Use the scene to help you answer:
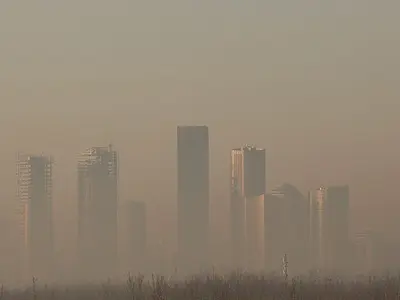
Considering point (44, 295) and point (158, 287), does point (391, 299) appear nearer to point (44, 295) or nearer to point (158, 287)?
point (158, 287)

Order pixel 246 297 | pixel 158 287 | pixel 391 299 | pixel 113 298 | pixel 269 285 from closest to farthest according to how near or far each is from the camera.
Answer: pixel 158 287, pixel 391 299, pixel 246 297, pixel 113 298, pixel 269 285

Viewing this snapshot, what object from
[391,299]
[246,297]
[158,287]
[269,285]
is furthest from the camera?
[269,285]

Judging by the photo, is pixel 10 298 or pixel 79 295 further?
pixel 79 295

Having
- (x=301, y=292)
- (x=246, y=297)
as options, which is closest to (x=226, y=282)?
(x=246, y=297)

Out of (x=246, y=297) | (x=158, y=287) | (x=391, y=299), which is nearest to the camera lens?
(x=158, y=287)

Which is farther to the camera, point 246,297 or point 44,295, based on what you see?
point 44,295

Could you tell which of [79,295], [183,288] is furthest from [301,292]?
[79,295]

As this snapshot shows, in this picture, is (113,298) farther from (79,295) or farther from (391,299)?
(391,299)
